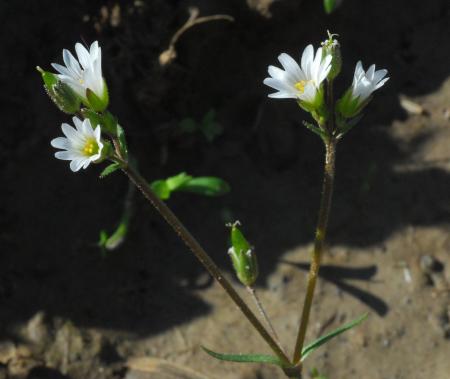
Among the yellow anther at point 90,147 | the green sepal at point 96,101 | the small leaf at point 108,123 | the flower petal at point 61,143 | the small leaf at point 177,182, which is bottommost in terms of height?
the small leaf at point 177,182

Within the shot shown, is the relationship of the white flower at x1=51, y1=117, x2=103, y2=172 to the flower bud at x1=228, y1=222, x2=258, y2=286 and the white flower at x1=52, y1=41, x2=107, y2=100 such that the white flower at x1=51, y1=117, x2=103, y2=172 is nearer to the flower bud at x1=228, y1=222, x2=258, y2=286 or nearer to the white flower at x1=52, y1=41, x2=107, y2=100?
the white flower at x1=52, y1=41, x2=107, y2=100

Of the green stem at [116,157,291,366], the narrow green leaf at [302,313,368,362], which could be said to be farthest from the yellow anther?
the narrow green leaf at [302,313,368,362]

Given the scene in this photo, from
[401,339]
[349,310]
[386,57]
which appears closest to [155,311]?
[349,310]

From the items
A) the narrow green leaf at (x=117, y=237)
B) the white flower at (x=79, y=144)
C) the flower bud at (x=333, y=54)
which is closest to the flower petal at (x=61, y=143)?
the white flower at (x=79, y=144)

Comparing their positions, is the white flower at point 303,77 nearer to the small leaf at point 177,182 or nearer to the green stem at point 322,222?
the green stem at point 322,222

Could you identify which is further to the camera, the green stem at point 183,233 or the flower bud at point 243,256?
the flower bud at point 243,256

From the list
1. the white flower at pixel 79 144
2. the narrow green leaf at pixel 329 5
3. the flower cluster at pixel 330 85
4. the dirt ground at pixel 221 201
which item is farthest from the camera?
the narrow green leaf at pixel 329 5

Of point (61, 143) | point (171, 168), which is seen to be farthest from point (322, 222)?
point (171, 168)
